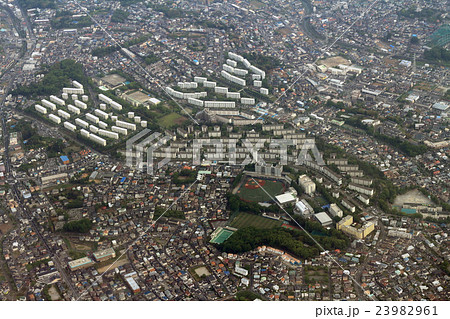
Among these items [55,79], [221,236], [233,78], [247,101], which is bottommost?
[221,236]

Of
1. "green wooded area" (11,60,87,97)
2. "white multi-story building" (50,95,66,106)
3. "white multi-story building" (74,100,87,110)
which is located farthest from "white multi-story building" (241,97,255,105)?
"white multi-story building" (50,95,66,106)

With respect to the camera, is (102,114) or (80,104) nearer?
(102,114)

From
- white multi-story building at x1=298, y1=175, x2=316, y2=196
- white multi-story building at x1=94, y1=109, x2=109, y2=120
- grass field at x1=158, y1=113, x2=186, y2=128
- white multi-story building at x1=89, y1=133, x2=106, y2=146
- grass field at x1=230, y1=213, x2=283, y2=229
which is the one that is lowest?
grass field at x1=230, y1=213, x2=283, y2=229

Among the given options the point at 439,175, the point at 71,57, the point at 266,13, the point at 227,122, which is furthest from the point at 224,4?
the point at 439,175

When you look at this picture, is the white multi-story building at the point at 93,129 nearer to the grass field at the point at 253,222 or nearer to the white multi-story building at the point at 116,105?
the white multi-story building at the point at 116,105

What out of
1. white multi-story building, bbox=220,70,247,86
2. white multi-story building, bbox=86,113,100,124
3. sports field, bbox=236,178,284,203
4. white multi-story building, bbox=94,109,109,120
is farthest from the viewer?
white multi-story building, bbox=220,70,247,86

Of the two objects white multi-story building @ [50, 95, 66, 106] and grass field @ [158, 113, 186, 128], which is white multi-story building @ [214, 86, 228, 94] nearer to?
grass field @ [158, 113, 186, 128]

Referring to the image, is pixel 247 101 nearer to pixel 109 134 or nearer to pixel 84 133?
pixel 109 134

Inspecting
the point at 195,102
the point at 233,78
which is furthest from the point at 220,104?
the point at 233,78
